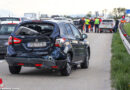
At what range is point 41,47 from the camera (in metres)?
11.3

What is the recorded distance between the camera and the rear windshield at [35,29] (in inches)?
456

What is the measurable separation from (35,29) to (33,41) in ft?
2.09

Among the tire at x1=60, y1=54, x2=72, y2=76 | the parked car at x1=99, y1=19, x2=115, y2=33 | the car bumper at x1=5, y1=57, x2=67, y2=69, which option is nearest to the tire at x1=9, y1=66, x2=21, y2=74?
the car bumper at x1=5, y1=57, x2=67, y2=69

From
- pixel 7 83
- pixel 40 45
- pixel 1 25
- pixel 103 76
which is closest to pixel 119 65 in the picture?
pixel 103 76

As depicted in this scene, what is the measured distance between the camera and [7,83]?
400 inches

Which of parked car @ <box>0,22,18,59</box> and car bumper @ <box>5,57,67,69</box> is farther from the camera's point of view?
parked car @ <box>0,22,18,59</box>

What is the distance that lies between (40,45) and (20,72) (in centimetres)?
174

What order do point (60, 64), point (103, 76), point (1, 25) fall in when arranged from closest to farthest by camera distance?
point (60, 64) < point (103, 76) < point (1, 25)

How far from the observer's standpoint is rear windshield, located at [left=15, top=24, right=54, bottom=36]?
1158cm

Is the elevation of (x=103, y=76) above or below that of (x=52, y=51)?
below

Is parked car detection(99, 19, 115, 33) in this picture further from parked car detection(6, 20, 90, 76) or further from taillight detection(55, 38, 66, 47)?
taillight detection(55, 38, 66, 47)

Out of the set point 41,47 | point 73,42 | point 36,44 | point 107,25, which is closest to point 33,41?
point 36,44

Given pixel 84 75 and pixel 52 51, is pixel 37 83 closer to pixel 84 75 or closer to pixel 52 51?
pixel 52 51

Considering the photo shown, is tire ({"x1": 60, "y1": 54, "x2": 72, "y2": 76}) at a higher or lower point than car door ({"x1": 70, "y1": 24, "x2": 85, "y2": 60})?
lower
